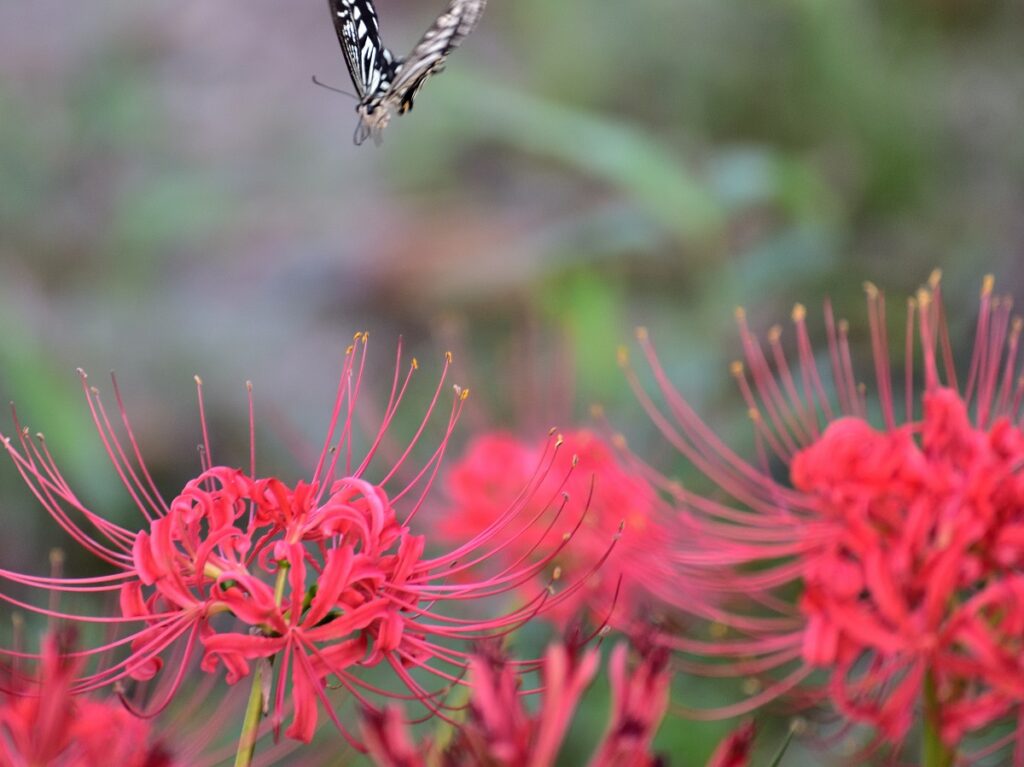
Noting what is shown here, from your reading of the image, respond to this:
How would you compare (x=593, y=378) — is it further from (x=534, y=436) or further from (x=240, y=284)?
(x=240, y=284)

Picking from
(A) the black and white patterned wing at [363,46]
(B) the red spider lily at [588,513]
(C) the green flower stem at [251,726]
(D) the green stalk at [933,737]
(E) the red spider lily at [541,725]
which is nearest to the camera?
(E) the red spider lily at [541,725]

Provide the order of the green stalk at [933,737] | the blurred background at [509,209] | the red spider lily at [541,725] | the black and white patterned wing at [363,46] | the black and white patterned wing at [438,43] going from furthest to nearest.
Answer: the blurred background at [509,209], the black and white patterned wing at [363,46], the black and white patterned wing at [438,43], the green stalk at [933,737], the red spider lily at [541,725]

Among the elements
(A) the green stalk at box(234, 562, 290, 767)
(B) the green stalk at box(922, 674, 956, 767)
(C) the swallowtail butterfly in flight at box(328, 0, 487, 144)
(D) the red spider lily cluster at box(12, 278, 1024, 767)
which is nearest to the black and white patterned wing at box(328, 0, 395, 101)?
(C) the swallowtail butterfly in flight at box(328, 0, 487, 144)

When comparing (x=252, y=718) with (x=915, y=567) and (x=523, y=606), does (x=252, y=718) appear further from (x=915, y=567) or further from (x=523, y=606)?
(x=915, y=567)

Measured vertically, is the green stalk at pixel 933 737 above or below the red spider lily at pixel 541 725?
below

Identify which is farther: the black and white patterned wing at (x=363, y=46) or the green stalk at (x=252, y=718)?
the black and white patterned wing at (x=363, y=46)

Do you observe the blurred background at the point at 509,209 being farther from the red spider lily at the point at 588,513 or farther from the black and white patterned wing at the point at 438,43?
the black and white patterned wing at the point at 438,43

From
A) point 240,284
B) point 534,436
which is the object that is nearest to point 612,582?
point 534,436

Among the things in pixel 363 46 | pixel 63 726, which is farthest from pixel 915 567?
pixel 363 46

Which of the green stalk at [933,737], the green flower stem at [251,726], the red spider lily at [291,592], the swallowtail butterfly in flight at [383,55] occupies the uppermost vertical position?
the swallowtail butterfly in flight at [383,55]

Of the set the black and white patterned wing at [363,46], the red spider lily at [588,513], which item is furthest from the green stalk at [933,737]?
the black and white patterned wing at [363,46]
